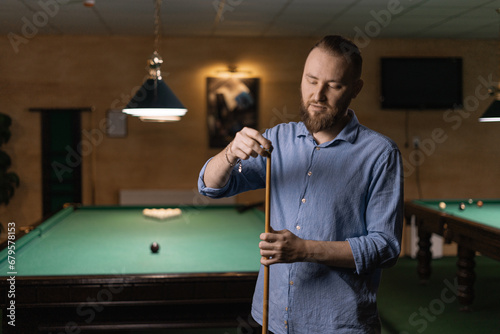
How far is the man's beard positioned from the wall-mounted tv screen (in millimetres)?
5127

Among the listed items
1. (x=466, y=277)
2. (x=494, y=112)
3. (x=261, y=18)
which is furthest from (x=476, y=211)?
(x=261, y=18)

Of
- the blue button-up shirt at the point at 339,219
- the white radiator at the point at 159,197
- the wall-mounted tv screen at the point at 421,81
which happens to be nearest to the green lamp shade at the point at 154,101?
the blue button-up shirt at the point at 339,219

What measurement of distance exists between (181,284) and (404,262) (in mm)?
4156

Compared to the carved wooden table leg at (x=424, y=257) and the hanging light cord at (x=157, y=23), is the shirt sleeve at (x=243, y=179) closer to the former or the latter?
the hanging light cord at (x=157, y=23)

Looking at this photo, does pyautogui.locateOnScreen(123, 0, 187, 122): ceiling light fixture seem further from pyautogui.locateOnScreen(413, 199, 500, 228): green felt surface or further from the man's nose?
pyautogui.locateOnScreen(413, 199, 500, 228): green felt surface

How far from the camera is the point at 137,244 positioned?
2.96 meters

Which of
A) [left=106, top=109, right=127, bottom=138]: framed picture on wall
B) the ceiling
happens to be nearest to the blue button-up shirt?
the ceiling

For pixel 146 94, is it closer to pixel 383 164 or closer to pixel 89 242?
pixel 89 242

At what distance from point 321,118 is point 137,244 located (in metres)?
1.92

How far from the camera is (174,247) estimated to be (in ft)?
9.53

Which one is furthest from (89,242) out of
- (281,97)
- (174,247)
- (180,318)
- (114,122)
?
(281,97)

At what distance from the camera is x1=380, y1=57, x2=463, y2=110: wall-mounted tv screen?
616cm

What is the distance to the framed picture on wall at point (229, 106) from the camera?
6145mm

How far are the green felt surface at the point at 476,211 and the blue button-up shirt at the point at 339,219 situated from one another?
271 cm
